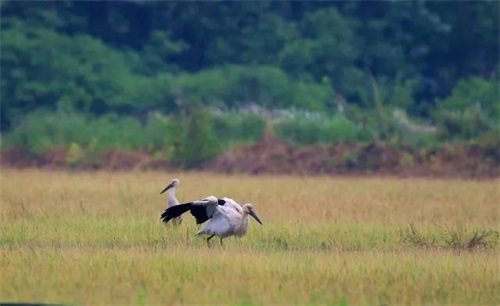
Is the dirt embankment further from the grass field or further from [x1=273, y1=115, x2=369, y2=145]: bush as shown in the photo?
the grass field

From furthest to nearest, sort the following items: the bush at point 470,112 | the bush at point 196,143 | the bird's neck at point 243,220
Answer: the bush at point 196,143
the bush at point 470,112
the bird's neck at point 243,220

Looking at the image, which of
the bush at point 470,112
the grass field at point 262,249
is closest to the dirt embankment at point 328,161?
the bush at point 470,112

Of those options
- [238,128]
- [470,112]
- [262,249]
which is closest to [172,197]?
[262,249]

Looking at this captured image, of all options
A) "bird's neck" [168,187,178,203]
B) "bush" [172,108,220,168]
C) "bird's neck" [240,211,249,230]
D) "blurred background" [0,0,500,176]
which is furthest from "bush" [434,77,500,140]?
"bird's neck" [240,211,249,230]

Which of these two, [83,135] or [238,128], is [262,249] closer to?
[238,128]

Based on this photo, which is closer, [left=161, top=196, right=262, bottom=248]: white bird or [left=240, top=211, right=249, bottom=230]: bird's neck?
[left=161, top=196, right=262, bottom=248]: white bird

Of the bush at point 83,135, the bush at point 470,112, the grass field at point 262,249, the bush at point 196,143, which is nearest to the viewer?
the grass field at point 262,249

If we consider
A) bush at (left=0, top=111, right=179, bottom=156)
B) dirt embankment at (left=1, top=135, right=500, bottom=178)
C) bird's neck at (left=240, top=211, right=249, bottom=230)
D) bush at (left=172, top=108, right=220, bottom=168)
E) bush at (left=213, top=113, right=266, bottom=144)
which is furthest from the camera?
bush at (left=213, top=113, right=266, bottom=144)

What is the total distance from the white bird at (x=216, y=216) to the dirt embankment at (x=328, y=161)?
40.9 ft

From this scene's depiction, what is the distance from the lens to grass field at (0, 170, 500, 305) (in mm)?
10453

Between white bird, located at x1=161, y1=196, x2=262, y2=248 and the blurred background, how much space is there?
48.2 feet

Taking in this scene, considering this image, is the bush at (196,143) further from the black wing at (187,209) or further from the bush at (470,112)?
the black wing at (187,209)

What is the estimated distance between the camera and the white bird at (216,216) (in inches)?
524

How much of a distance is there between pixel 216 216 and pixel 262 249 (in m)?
0.60
